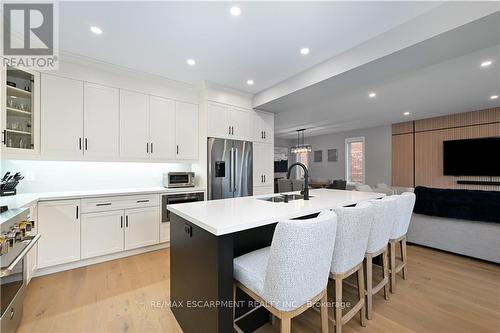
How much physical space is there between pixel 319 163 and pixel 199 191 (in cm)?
681

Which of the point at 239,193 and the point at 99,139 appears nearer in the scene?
the point at 99,139

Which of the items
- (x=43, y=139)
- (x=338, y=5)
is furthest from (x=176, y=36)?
(x=43, y=139)

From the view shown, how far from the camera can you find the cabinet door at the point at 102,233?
266cm

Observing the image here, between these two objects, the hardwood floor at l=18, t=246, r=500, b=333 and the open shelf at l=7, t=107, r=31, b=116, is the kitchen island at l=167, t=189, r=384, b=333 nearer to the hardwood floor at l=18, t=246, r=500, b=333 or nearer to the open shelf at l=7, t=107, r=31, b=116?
the hardwood floor at l=18, t=246, r=500, b=333

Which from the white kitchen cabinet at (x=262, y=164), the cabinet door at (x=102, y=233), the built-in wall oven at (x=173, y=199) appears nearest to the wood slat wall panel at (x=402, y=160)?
the white kitchen cabinet at (x=262, y=164)

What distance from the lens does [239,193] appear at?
3893 mm

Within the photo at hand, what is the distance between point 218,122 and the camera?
3.76 metres

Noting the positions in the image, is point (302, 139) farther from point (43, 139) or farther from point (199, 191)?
point (43, 139)

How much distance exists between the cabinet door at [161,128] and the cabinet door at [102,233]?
107 cm

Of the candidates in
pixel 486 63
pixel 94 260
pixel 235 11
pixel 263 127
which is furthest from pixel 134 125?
pixel 486 63

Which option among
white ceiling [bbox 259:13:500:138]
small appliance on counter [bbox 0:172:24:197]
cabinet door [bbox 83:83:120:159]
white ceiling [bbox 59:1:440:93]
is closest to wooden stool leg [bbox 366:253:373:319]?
white ceiling [bbox 259:13:500:138]

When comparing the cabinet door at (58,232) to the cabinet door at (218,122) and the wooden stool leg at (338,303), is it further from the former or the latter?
the wooden stool leg at (338,303)

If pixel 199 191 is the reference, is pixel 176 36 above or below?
above

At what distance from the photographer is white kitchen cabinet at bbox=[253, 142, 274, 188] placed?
4246 millimetres
